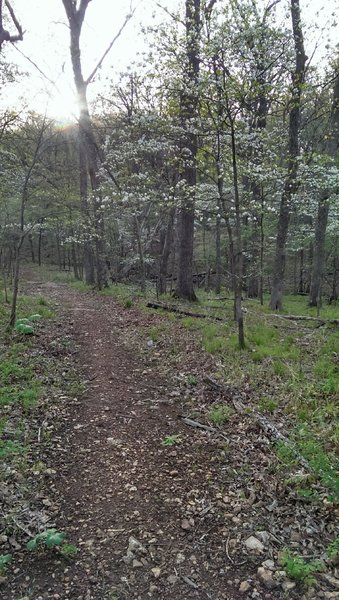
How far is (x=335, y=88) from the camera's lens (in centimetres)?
1476

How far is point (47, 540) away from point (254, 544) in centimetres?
167

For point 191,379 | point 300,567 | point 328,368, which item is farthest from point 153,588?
point 328,368

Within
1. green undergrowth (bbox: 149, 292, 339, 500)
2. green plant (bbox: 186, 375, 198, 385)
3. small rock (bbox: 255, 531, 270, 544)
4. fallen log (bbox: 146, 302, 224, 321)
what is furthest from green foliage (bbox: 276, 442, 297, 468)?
fallen log (bbox: 146, 302, 224, 321)

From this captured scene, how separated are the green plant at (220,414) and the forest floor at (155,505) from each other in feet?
0.09

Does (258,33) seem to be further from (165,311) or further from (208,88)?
(165,311)

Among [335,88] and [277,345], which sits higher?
[335,88]

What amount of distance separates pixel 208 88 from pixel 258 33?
1089 millimetres

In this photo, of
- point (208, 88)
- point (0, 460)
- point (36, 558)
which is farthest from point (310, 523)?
point (208, 88)

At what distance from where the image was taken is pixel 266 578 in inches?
111

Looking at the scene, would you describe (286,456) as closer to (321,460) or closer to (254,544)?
(321,460)

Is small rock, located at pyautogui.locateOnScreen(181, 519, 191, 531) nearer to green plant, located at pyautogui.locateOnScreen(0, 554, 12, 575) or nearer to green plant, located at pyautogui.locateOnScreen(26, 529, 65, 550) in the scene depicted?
green plant, located at pyautogui.locateOnScreen(26, 529, 65, 550)

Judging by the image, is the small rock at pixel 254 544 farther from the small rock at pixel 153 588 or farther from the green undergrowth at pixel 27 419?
the green undergrowth at pixel 27 419

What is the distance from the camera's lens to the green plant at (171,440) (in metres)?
4.53

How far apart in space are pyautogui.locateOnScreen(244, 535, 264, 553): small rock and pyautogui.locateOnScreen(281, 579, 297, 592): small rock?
0.32 meters
